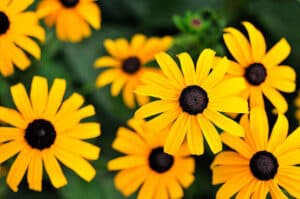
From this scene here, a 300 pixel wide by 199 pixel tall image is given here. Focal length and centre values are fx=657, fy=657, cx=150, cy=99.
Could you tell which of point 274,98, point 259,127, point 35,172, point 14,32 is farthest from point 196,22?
point 35,172

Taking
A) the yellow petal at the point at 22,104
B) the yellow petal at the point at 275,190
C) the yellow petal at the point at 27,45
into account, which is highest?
the yellow petal at the point at 27,45

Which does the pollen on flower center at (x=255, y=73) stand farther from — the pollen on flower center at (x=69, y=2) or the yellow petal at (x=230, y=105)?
the pollen on flower center at (x=69, y=2)

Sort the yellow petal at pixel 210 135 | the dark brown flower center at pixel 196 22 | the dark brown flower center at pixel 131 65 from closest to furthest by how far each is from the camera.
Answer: the yellow petal at pixel 210 135 → the dark brown flower center at pixel 196 22 → the dark brown flower center at pixel 131 65

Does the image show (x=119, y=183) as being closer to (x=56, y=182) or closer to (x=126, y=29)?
(x=56, y=182)

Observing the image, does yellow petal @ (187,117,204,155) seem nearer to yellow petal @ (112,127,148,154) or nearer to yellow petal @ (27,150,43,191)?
yellow petal @ (112,127,148,154)

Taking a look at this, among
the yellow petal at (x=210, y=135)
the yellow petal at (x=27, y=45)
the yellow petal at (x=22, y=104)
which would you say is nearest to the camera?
the yellow petal at (x=210, y=135)

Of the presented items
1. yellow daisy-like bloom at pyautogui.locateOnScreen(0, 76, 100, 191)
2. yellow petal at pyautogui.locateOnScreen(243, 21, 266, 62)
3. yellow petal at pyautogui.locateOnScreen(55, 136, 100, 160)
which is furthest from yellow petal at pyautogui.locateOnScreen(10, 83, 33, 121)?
yellow petal at pyautogui.locateOnScreen(243, 21, 266, 62)

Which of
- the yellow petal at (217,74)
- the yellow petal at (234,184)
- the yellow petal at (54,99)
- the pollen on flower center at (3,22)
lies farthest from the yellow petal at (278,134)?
the pollen on flower center at (3,22)
